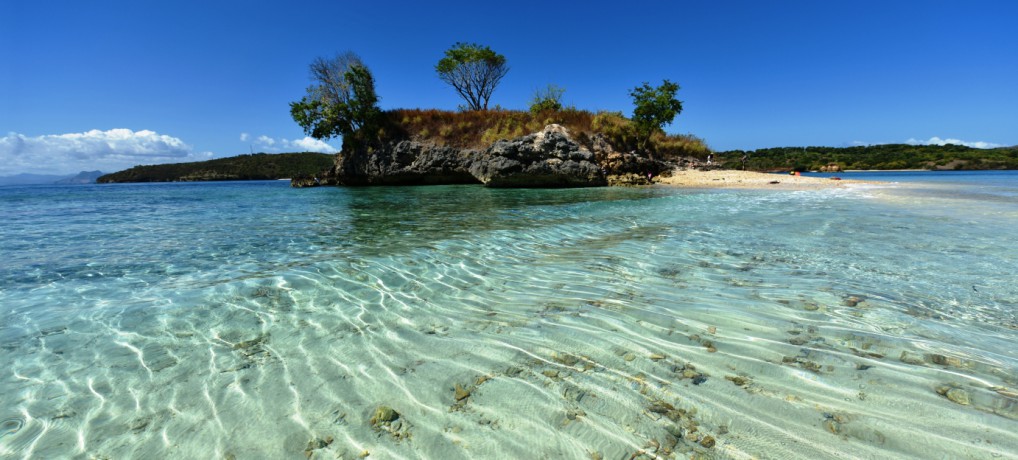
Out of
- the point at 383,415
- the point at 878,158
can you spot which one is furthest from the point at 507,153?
the point at 878,158

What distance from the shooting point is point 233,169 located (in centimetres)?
7325

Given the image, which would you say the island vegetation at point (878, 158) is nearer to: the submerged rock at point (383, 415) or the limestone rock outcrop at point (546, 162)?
the limestone rock outcrop at point (546, 162)

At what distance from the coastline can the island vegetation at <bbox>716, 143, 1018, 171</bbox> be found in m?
24.2

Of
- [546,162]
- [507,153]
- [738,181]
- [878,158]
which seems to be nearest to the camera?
[738,181]

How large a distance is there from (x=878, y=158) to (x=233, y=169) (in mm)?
104207

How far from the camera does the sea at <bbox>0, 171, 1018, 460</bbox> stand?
6.08 ft

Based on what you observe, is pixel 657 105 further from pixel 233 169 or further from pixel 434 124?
pixel 233 169

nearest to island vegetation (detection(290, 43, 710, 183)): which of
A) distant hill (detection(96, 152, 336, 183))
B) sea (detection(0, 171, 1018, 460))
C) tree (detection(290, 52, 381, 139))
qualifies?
tree (detection(290, 52, 381, 139))

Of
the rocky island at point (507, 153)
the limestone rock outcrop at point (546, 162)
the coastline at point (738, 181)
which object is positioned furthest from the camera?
the rocky island at point (507, 153)

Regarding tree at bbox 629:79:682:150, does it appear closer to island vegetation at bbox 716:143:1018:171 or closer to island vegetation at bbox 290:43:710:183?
island vegetation at bbox 290:43:710:183

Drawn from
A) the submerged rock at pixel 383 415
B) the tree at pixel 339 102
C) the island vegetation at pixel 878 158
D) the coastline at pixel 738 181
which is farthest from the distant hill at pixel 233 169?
the submerged rock at pixel 383 415

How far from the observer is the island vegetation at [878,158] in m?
49.2

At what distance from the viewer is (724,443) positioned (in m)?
1.75

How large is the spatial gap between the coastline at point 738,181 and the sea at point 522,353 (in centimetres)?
1465
